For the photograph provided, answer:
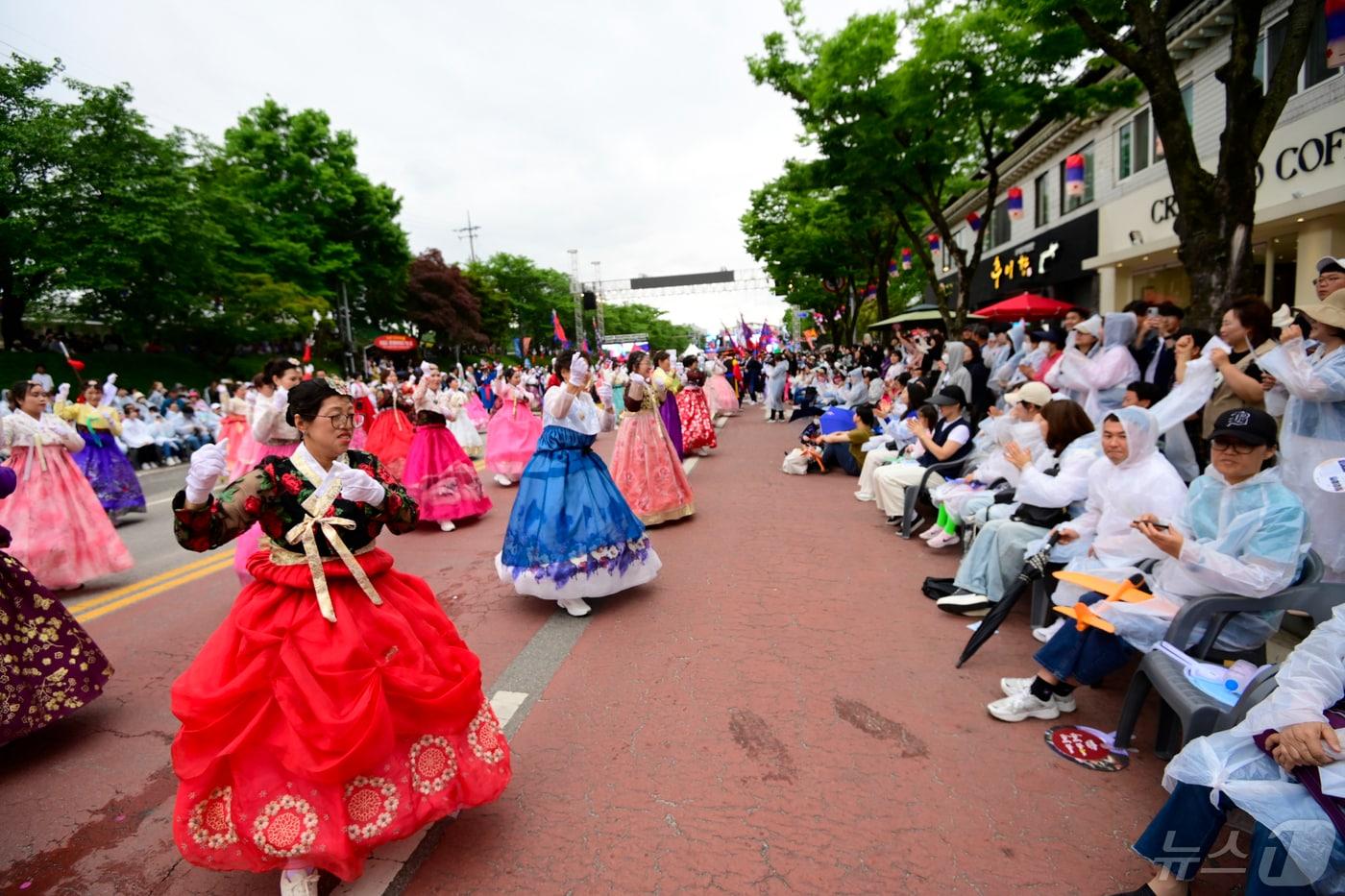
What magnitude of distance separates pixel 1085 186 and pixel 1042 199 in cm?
341

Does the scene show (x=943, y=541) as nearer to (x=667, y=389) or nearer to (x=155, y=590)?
(x=667, y=389)

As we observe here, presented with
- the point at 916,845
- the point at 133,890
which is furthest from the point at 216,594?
the point at 916,845

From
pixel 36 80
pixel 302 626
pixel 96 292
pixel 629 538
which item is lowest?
pixel 629 538

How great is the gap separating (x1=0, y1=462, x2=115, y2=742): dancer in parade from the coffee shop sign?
13258 mm

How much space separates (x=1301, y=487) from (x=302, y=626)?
16.7 feet

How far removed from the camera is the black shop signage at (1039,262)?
1936 cm

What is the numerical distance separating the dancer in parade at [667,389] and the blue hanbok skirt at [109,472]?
7301mm

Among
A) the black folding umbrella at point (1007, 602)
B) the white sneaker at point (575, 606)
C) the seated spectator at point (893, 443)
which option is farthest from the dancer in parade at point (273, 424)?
the seated spectator at point (893, 443)

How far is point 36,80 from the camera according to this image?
76.2 feet

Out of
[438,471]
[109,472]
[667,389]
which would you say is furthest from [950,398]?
[109,472]

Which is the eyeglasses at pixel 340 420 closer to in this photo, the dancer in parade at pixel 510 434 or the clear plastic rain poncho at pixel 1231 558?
Answer: the clear plastic rain poncho at pixel 1231 558

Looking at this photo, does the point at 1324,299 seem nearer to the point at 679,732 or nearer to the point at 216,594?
the point at 679,732

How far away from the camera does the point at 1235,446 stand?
10.4ft

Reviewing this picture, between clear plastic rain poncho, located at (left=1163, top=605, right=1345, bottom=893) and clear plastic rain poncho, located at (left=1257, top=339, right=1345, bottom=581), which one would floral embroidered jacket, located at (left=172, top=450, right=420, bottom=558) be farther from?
clear plastic rain poncho, located at (left=1257, top=339, right=1345, bottom=581)
